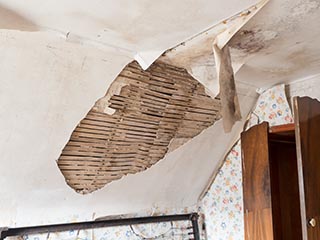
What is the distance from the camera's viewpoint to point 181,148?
2549mm

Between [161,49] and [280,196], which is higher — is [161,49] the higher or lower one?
the higher one

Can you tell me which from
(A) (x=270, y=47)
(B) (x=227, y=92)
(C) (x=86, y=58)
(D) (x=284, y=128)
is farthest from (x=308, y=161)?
(C) (x=86, y=58)

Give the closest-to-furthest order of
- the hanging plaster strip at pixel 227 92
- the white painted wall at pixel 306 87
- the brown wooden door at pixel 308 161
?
1. the brown wooden door at pixel 308 161
2. the hanging plaster strip at pixel 227 92
3. the white painted wall at pixel 306 87

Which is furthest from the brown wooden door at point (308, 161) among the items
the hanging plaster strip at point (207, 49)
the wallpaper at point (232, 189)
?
the wallpaper at point (232, 189)

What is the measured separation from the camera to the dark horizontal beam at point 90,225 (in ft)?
6.87

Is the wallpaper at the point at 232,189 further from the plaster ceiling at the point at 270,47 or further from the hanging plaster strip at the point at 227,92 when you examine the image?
the hanging plaster strip at the point at 227,92

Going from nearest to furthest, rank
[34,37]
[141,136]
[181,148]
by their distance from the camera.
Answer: [34,37], [141,136], [181,148]

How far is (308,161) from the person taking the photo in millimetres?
1664

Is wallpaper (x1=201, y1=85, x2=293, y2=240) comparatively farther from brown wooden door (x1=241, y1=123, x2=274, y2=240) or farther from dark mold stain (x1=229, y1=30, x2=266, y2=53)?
dark mold stain (x1=229, y1=30, x2=266, y2=53)

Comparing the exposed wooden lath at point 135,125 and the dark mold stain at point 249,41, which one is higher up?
the dark mold stain at point 249,41

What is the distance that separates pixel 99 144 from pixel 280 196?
1.02m

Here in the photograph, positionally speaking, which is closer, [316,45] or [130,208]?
[316,45]

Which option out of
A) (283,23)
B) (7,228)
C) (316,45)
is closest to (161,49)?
(283,23)

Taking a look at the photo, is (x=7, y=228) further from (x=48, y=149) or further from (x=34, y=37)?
(x=34, y=37)
